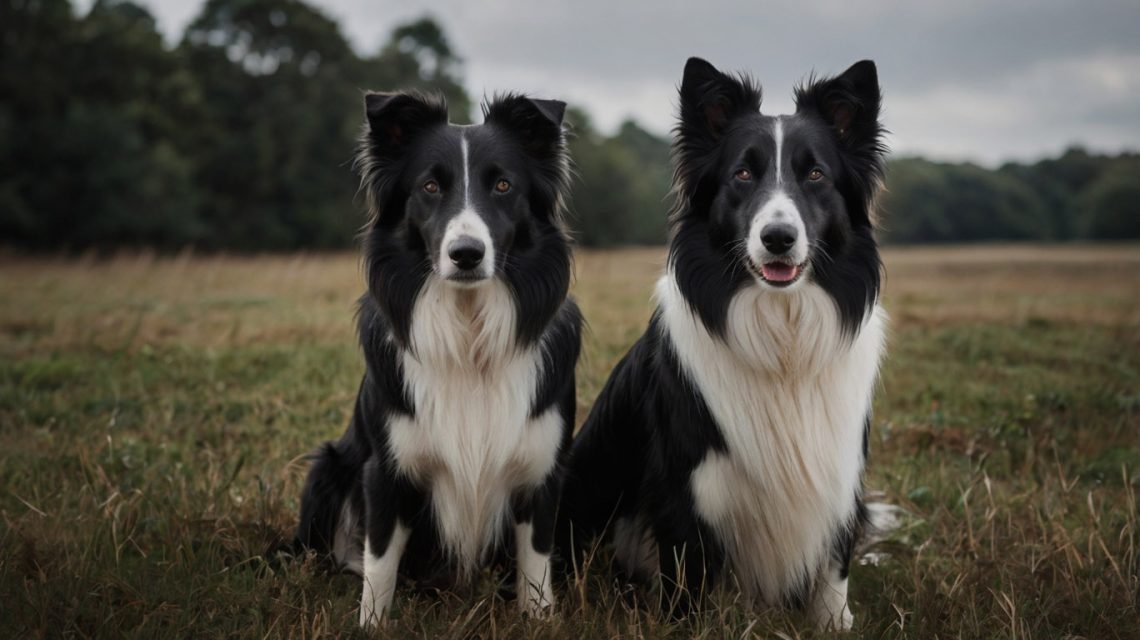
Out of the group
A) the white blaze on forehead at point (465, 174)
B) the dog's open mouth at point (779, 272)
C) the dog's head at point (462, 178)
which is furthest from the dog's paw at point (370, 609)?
the dog's open mouth at point (779, 272)

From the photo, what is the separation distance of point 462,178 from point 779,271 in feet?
4.26

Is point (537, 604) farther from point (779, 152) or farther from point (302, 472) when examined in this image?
point (302, 472)

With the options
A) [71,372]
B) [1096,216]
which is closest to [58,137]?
[71,372]

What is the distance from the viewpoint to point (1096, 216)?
911 inches

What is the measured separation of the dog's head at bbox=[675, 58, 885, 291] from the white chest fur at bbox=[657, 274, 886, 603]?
0.70 feet

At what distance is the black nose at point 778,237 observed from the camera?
10.1ft

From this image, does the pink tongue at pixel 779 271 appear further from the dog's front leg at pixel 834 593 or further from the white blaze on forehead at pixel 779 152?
the dog's front leg at pixel 834 593

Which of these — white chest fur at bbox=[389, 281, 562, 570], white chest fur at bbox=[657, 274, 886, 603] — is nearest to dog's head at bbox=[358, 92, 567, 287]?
white chest fur at bbox=[389, 281, 562, 570]

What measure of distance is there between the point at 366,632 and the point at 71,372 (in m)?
5.47

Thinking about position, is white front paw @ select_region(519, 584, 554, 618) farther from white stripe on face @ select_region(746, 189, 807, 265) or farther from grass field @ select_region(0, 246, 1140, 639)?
white stripe on face @ select_region(746, 189, 807, 265)

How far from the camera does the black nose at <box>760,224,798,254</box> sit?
308 centimetres

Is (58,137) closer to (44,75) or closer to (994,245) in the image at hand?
(44,75)

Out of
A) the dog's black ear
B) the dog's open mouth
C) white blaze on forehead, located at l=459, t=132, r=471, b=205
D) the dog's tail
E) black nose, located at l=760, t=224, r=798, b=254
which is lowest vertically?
the dog's tail

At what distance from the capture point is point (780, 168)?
3.32 metres
